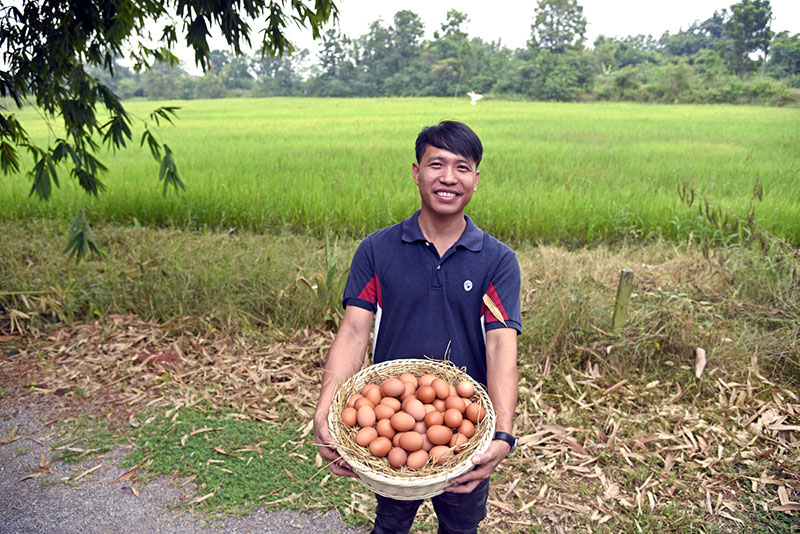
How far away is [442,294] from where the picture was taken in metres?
1.66

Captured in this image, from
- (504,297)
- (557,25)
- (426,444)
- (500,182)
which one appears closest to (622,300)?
(504,297)

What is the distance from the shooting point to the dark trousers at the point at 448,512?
1.77 metres

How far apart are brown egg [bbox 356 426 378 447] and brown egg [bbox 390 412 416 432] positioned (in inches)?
2.5

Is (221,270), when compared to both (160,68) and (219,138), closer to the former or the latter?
(219,138)

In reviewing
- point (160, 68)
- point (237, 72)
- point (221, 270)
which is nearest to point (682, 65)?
point (221, 270)

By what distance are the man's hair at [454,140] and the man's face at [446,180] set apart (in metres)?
0.01

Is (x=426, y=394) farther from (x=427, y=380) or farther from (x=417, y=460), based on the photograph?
(x=417, y=460)

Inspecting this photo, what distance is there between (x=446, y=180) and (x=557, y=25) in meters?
16.0

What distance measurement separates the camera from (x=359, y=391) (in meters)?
1.74

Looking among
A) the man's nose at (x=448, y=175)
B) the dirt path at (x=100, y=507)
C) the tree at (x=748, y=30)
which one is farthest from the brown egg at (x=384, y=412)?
the tree at (x=748, y=30)

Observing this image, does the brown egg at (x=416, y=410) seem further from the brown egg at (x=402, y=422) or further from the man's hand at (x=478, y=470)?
the man's hand at (x=478, y=470)

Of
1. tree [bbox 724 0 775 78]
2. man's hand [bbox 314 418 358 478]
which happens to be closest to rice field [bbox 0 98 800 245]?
tree [bbox 724 0 775 78]

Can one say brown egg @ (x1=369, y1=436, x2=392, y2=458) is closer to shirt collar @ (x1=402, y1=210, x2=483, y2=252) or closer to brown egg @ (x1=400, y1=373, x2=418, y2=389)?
brown egg @ (x1=400, y1=373, x2=418, y2=389)

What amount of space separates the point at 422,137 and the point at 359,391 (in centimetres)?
82
